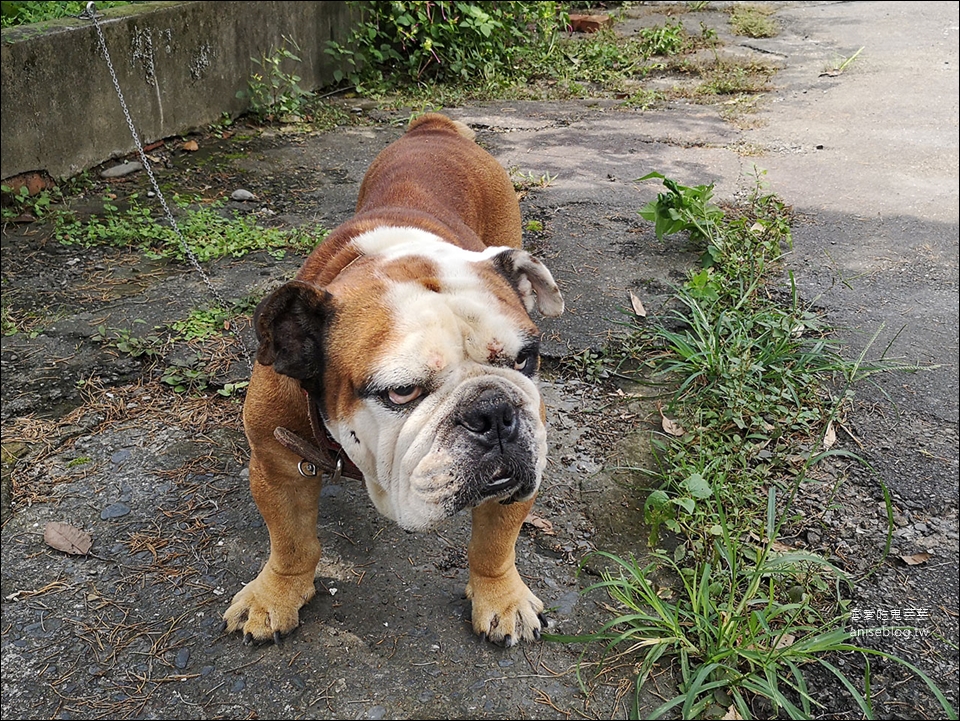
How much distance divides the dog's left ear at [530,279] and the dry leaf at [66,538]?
6.66 feet

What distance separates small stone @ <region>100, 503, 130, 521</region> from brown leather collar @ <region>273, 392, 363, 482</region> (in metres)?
1.17

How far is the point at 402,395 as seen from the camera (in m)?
2.36

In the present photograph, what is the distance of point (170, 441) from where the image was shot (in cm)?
384

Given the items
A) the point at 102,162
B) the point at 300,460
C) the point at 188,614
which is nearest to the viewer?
the point at 300,460

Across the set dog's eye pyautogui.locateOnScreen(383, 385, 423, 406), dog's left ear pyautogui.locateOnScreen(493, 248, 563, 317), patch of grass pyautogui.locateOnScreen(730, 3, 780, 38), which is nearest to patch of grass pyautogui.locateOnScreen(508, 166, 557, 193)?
dog's left ear pyautogui.locateOnScreen(493, 248, 563, 317)

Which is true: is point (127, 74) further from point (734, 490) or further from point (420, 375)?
point (734, 490)

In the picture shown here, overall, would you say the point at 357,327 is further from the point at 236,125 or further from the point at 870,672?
the point at 236,125

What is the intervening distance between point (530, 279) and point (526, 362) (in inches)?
15.1

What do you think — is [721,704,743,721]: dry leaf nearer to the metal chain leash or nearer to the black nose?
the black nose

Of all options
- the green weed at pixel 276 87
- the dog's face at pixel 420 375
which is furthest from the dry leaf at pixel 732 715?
the green weed at pixel 276 87

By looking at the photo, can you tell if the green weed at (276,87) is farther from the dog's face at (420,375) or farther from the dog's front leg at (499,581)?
the dog's front leg at (499,581)

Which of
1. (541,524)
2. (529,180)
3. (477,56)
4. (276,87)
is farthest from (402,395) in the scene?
(477,56)

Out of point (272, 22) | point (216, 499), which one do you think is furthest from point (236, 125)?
point (216, 499)

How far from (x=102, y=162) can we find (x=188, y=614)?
189 inches
